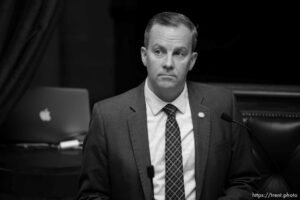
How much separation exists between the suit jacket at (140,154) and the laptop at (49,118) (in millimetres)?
798

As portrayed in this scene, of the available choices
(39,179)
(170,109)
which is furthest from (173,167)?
(39,179)

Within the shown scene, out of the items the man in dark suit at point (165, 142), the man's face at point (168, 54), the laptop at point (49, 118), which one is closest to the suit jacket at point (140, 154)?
the man in dark suit at point (165, 142)

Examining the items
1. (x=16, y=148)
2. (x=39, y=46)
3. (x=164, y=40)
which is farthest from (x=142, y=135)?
(x=16, y=148)

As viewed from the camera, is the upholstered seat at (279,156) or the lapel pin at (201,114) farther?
the upholstered seat at (279,156)

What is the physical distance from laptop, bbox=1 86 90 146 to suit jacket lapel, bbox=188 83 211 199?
905mm

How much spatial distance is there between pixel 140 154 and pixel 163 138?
107mm

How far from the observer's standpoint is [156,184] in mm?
1705

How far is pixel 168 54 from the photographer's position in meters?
1.70

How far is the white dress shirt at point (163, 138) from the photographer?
5.63ft

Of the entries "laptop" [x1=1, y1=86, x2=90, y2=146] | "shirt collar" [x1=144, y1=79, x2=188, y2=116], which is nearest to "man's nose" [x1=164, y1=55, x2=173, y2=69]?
"shirt collar" [x1=144, y1=79, x2=188, y2=116]

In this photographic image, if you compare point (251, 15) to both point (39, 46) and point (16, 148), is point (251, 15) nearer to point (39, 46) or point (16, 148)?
point (39, 46)

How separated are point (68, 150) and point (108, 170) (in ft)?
2.74

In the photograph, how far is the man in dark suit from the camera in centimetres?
170

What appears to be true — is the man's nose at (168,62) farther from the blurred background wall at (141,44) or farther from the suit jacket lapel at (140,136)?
the blurred background wall at (141,44)
